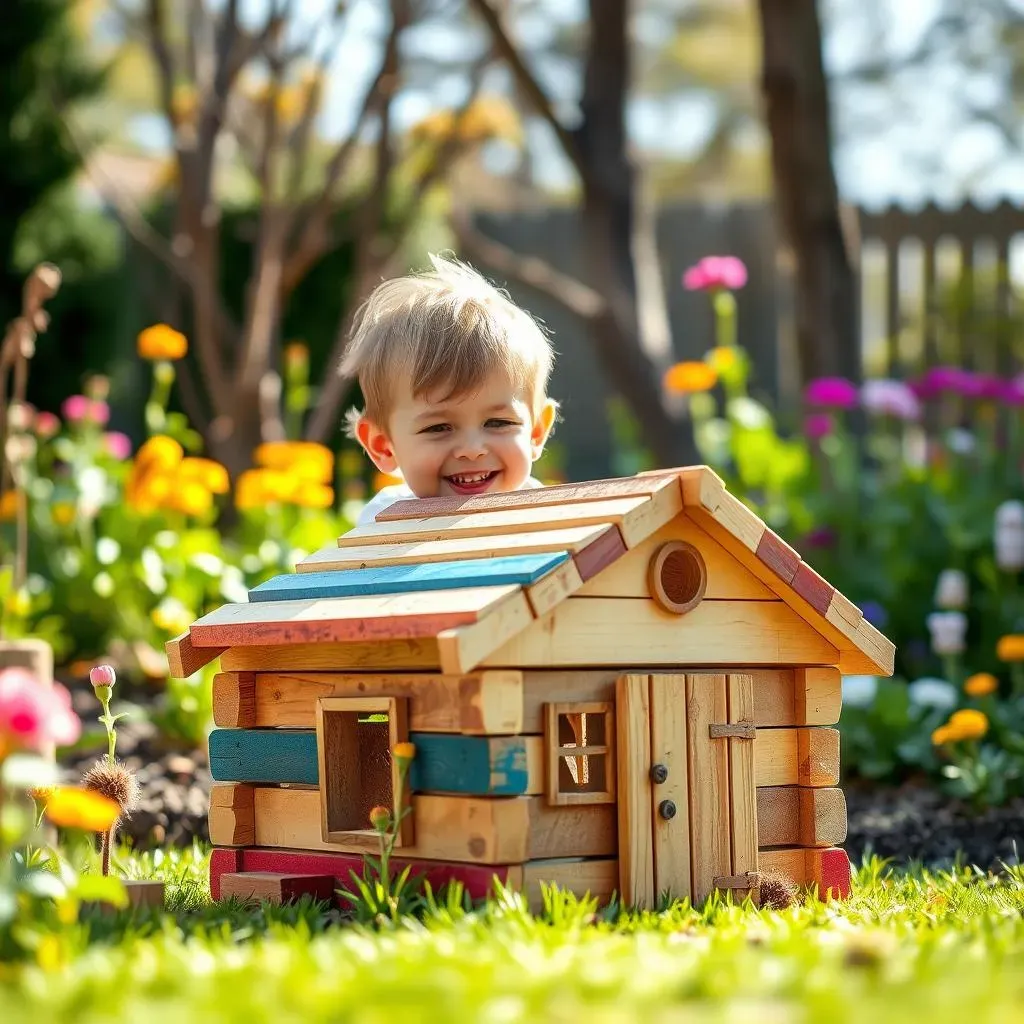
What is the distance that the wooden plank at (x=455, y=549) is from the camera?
294cm

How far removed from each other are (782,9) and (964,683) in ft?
11.2

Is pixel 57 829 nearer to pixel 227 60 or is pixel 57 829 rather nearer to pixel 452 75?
pixel 227 60

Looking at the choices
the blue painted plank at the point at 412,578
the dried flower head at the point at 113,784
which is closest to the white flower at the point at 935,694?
the blue painted plank at the point at 412,578

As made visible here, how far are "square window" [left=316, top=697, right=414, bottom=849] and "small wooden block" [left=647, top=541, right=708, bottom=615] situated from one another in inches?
21.7

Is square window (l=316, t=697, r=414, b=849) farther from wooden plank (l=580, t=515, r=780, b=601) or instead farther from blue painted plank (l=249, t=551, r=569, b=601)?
wooden plank (l=580, t=515, r=780, b=601)

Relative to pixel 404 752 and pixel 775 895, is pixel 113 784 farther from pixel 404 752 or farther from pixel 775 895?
pixel 775 895

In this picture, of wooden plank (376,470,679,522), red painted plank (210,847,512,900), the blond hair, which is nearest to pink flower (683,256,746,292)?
the blond hair

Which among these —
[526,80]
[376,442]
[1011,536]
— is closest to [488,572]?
[376,442]

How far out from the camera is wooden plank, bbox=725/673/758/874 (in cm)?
319

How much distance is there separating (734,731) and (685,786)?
0.55ft

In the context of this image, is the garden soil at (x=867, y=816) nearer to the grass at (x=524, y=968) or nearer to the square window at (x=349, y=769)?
the square window at (x=349, y=769)

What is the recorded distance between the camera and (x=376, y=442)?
3924mm

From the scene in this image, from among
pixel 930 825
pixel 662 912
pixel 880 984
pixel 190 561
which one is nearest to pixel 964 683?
pixel 930 825

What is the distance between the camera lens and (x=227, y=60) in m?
7.12
